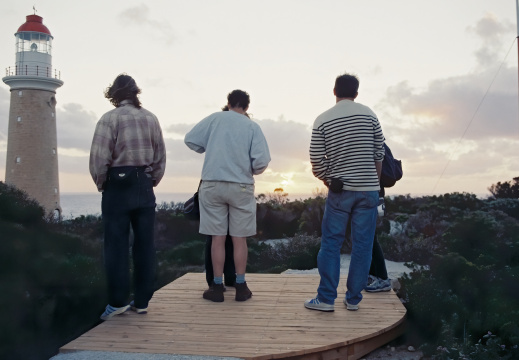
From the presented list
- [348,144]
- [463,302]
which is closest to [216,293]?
[348,144]

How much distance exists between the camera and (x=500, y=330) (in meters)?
4.88

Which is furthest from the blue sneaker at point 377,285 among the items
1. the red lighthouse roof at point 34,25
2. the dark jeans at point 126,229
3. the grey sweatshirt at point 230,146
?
the red lighthouse roof at point 34,25

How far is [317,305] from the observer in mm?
5129

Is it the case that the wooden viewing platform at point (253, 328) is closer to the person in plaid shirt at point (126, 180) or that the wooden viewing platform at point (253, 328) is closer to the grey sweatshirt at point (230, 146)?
the person in plaid shirt at point (126, 180)

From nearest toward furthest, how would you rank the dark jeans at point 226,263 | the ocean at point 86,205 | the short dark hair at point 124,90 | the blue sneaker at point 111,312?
the short dark hair at point 124,90 < the blue sneaker at point 111,312 < the dark jeans at point 226,263 < the ocean at point 86,205

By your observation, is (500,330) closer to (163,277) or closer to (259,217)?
(163,277)

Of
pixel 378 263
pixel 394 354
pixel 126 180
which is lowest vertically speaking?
pixel 394 354

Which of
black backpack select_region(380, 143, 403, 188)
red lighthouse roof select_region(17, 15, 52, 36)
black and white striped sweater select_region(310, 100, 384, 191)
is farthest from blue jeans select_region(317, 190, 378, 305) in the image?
red lighthouse roof select_region(17, 15, 52, 36)

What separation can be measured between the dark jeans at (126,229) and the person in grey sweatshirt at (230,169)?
56cm

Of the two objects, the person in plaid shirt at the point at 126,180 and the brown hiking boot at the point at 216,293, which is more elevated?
the person in plaid shirt at the point at 126,180

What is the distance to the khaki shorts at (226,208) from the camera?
5111 millimetres

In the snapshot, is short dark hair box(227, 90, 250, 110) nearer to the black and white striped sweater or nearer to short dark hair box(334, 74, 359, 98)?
the black and white striped sweater

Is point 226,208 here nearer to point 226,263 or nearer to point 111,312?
point 226,263

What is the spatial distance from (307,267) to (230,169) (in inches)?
194
